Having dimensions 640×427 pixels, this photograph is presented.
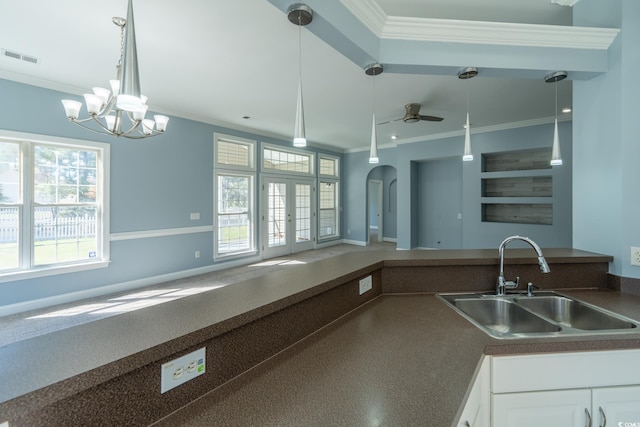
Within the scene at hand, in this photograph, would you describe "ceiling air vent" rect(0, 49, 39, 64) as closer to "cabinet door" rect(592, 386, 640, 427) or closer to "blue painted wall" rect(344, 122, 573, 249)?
"cabinet door" rect(592, 386, 640, 427)

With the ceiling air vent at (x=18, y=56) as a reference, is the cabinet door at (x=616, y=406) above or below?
below

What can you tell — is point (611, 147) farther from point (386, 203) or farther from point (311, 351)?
point (386, 203)

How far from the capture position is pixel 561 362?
3.91 ft

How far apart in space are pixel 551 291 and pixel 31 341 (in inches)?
96.8

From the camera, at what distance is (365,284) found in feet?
5.40

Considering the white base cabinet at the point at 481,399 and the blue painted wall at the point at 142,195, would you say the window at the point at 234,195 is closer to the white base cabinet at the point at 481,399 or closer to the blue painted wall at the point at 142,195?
the blue painted wall at the point at 142,195

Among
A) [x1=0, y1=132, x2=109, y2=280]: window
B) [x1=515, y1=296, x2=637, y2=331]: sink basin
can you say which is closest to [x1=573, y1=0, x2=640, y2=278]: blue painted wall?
[x1=515, y1=296, x2=637, y2=331]: sink basin

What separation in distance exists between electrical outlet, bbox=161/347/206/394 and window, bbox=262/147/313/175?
5804 millimetres

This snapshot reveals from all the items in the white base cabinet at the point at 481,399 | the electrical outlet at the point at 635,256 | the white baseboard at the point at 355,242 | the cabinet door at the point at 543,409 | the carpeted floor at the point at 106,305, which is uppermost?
the electrical outlet at the point at 635,256

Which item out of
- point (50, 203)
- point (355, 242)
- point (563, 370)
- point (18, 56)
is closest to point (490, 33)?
point (563, 370)

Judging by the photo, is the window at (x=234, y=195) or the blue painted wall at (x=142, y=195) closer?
the blue painted wall at (x=142, y=195)

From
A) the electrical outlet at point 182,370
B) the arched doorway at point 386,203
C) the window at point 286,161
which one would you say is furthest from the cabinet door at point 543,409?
the arched doorway at point 386,203

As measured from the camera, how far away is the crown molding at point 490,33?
1971 millimetres

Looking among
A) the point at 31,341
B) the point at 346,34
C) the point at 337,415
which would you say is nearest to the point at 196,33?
the point at 346,34
